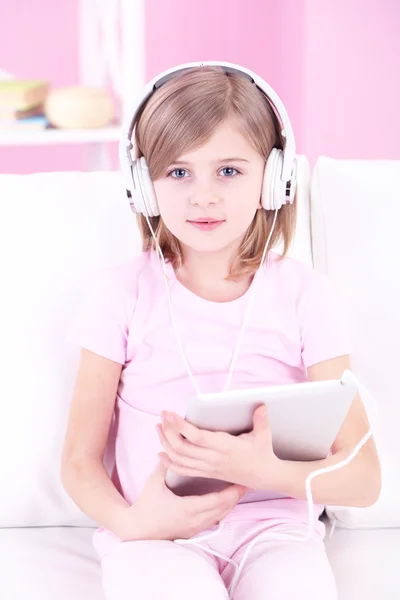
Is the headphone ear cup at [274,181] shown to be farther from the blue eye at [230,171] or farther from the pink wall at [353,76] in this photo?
the pink wall at [353,76]

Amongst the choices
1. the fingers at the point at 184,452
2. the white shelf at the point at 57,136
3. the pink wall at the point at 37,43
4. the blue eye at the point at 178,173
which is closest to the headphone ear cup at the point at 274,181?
the blue eye at the point at 178,173

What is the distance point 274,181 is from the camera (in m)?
1.19

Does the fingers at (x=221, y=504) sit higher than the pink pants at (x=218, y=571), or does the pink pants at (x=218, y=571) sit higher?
the fingers at (x=221, y=504)

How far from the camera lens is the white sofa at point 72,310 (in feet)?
4.43

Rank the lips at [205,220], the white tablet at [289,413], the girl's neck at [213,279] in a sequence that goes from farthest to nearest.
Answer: the girl's neck at [213,279] < the lips at [205,220] < the white tablet at [289,413]

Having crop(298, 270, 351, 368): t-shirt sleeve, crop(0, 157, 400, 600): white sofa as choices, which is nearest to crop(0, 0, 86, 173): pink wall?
crop(0, 157, 400, 600): white sofa

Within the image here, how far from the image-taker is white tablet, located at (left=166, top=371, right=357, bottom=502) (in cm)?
95

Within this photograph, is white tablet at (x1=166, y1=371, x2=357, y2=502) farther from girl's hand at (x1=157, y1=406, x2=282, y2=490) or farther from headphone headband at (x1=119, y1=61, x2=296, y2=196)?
headphone headband at (x1=119, y1=61, x2=296, y2=196)

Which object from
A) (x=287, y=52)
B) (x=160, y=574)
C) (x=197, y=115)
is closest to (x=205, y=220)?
(x=197, y=115)

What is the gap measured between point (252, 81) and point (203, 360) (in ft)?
1.24

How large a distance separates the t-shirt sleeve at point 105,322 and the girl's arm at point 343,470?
0.26 meters

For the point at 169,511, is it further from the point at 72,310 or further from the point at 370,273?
the point at 370,273

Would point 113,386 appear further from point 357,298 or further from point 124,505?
point 357,298

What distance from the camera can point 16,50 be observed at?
3438mm
